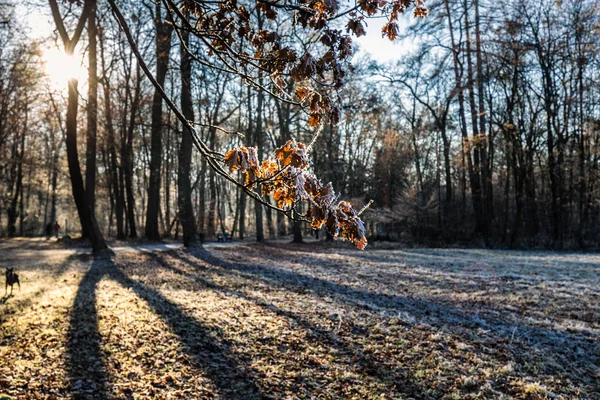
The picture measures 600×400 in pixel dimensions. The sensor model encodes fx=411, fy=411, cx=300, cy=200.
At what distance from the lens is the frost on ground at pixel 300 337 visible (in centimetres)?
430

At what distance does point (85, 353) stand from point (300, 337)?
105 inches

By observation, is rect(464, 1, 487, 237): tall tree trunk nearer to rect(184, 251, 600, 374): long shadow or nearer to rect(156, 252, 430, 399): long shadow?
rect(184, 251, 600, 374): long shadow

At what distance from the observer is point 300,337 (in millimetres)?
5598

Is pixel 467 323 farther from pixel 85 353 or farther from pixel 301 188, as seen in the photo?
pixel 85 353

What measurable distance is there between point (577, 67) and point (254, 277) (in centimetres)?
1829

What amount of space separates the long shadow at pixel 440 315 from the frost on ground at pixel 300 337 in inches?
1.3

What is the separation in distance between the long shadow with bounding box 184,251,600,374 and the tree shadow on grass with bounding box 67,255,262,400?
9.20 ft

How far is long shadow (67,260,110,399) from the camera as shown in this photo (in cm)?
414

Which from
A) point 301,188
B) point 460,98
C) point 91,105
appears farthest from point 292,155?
point 460,98

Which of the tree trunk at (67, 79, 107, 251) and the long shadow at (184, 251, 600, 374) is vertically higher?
the tree trunk at (67, 79, 107, 251)

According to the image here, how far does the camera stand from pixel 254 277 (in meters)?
10.0

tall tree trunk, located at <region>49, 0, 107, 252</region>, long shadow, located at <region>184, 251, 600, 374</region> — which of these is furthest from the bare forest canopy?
long shadow, located at <region>184, 251, 600, 374</region>

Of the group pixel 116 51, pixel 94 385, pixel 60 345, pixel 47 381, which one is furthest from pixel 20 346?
pixel 116 51

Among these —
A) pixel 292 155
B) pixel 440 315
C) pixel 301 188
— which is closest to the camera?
pixel 301 188
